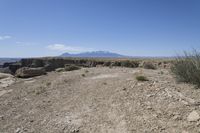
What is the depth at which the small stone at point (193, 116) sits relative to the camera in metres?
5.99

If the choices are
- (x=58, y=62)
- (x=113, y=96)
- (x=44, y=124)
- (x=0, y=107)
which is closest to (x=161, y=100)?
(x=113, y=96)

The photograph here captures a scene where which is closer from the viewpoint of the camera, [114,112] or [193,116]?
[193,116]

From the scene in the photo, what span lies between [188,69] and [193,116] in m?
4.34

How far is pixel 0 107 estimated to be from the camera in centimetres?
1109

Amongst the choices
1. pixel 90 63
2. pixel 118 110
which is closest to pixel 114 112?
pixel 118 110

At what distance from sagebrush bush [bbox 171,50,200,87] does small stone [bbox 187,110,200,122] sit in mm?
3041

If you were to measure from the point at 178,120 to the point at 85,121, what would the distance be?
2829mm

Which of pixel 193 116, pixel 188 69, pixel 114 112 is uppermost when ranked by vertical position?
pixel 188 69

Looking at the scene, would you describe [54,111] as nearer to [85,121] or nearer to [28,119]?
[28,119]

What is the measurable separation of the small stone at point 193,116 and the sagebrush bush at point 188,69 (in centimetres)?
304

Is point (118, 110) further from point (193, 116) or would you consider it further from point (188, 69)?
point (188, 69)

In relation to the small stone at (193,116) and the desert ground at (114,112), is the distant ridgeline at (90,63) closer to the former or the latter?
the desert ground at (114,112)

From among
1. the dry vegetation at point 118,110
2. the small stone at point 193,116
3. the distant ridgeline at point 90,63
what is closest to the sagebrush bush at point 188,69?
the dry vegetation at point 118,110

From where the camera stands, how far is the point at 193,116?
613 centimetres
